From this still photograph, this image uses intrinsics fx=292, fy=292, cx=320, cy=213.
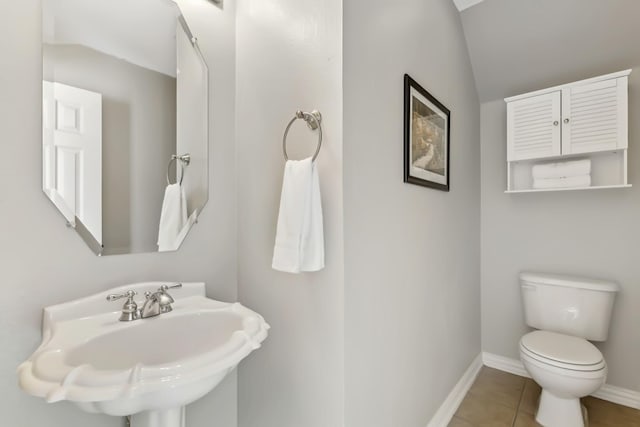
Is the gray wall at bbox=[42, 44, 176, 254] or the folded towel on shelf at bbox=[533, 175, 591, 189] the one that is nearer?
the gray wall at bbox=[42, 44, 176, 254]

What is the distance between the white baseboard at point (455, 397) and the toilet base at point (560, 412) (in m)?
0.40

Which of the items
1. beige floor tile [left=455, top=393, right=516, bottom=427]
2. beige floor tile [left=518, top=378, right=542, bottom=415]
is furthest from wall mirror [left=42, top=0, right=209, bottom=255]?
beige floor tile [left=518, top=378, right=542, bottom=415]

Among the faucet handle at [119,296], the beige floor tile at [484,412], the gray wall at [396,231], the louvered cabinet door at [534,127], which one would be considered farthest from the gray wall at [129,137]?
the louvered cabinet door at [534,127]

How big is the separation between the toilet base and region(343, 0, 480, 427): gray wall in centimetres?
45

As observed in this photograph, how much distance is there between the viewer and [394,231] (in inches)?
49.4

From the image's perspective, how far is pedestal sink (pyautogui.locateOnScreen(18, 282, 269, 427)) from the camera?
24.4 inches

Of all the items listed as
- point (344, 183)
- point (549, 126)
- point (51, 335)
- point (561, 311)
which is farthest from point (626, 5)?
point (51, 335)

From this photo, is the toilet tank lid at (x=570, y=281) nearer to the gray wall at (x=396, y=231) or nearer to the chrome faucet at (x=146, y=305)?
the gray wall at (x=396, y=231)

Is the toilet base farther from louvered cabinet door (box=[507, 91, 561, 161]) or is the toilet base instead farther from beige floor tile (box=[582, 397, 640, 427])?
louvered cabinet door (box=[507, 91, 561, 161])

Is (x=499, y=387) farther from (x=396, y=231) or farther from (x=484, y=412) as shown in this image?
(x=396, y=231)

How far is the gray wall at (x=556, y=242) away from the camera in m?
1.82

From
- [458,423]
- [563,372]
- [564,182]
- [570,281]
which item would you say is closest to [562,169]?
[564,182]

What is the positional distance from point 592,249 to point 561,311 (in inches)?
18.8

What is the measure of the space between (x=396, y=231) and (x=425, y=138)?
0.53 metres
